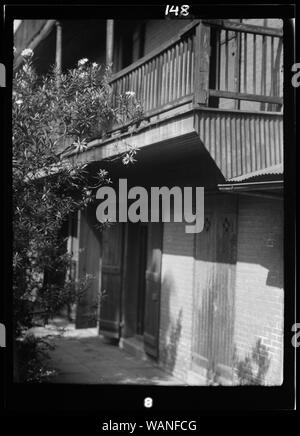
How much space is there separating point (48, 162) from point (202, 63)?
197 centimetres

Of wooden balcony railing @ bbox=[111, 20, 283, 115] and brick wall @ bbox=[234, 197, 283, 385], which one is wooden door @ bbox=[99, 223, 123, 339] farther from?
brick wall @ bbox=[234, 197, 283, 385]

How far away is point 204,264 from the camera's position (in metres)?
7.04

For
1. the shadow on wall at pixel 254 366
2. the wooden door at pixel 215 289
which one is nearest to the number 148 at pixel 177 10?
the wooden door at pixel 215 289

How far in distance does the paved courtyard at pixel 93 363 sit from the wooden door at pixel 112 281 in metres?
0.34

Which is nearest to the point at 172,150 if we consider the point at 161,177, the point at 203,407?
the point at 161,177

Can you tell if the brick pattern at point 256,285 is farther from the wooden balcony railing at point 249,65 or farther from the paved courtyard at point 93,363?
the wooden balcony railing at point 249,65

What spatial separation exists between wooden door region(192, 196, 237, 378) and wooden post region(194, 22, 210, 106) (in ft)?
5.07

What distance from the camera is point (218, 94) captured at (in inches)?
218

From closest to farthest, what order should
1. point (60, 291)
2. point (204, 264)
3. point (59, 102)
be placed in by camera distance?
1. point (59, 102)
2. point (60, 291)
3. point (204, 264)

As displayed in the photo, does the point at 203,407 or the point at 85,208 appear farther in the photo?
the point at 85,208

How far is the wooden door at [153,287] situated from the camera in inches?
328
